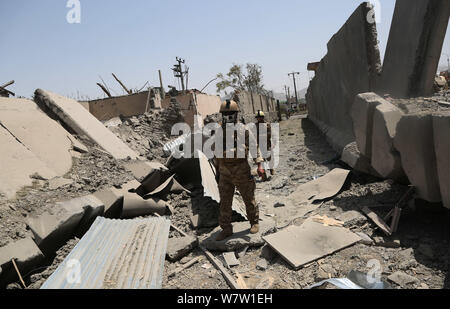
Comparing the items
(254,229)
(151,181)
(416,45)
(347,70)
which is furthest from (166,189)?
(347,70)

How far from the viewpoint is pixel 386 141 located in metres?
3.41

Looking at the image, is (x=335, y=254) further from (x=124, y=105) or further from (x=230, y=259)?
(x=124, y=105)

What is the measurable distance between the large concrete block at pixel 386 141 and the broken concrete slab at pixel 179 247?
8.02 feet

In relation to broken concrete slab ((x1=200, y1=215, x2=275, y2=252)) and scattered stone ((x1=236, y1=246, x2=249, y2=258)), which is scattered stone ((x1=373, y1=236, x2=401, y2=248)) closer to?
broken concrete slab ((x1=200, y1=215, x2=275, y2=252))

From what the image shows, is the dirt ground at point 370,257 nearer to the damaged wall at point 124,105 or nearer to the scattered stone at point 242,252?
the scattered stone at point 242,252

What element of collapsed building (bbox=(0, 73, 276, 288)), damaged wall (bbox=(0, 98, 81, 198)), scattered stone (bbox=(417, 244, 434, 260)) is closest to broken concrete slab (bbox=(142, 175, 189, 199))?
collapsed building (bbox=(0, 73, 276, 288))

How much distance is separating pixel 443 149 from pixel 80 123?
5585 millimetres

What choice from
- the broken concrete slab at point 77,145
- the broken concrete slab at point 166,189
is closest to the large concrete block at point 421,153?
the broken concrete slab at point 166,189

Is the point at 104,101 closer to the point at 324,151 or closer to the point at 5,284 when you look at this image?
the point at 324,151

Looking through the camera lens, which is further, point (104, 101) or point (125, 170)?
point (104, 101)

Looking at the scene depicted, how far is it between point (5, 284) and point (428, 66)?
5.43m

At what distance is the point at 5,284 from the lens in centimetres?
250

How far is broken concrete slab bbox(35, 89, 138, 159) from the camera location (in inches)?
214
